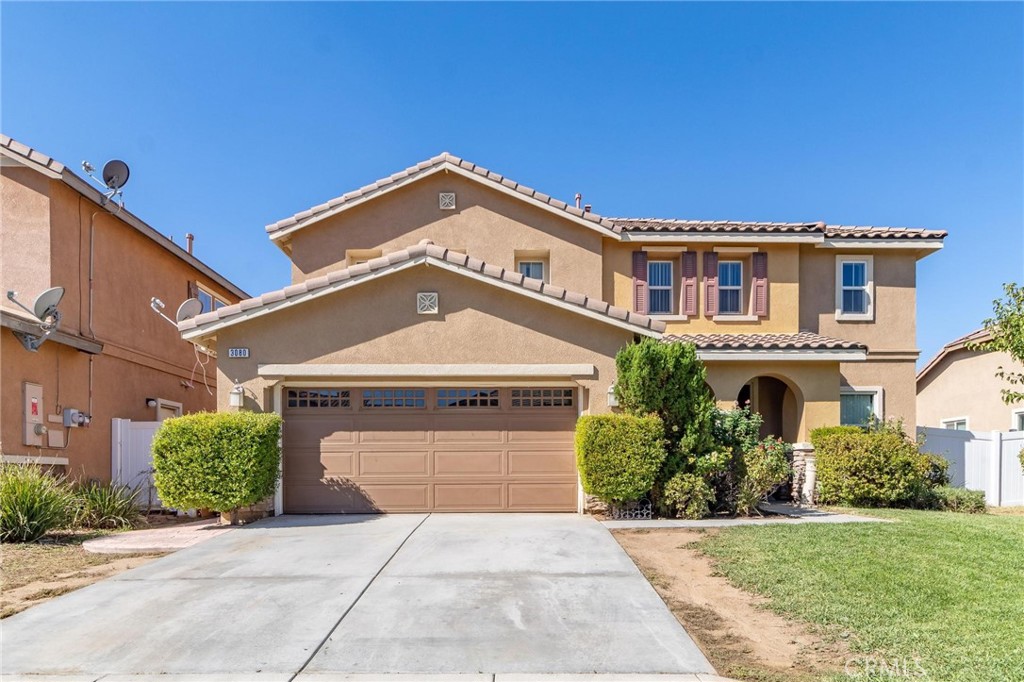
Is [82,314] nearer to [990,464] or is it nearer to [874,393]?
[874,393]

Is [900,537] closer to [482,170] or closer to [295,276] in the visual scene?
[482,170]

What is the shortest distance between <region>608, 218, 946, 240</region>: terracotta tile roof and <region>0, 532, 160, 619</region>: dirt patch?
1240cm

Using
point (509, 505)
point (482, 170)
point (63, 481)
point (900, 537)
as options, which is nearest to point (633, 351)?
point (509, 505)

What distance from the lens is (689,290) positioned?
1642 cm

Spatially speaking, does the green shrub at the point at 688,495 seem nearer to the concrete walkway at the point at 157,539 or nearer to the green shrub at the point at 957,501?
the green shrub at the point at 957,501

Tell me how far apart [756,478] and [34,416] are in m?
13.0

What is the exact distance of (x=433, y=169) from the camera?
15695 mm

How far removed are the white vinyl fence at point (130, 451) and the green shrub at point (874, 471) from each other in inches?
568

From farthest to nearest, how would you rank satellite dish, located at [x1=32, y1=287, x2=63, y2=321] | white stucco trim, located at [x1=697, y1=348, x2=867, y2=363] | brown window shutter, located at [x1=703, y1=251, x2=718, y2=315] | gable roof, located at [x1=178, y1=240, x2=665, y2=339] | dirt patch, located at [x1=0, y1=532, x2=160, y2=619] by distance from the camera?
brown window shutter, located at [x1=703, y1=251, x2=718, y2=315] → white stucco trim, located at [x1=697, y1=348, x2=867, y2=363] → gable roof, located at [x1=178, y1=240, x2=665, y2=339] → satellite dish, located at [x1=32, y1=287, x2=63, y2=321] → dirt patch, located at [x1=0, y1=532, x2=160, y2=619]

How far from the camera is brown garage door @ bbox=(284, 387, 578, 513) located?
11.7 meters

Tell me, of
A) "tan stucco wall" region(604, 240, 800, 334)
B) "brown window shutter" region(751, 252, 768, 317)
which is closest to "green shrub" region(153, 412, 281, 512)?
"tan stucco wall" region(604, 240, 800, 334)

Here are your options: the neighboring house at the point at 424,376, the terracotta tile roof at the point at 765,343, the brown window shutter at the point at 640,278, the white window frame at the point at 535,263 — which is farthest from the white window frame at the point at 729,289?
the neighboring house at the point at 424,376

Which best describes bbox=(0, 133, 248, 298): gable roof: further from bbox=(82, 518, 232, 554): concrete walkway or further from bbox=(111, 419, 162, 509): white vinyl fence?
bbox=(82, 518, 232, 554): concrete walkway

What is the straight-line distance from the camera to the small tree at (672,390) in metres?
11.0
